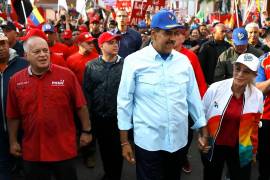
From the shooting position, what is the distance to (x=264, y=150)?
4441 mm

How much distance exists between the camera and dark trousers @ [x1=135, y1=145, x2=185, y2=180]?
3.29 metres

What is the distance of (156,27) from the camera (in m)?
3.24

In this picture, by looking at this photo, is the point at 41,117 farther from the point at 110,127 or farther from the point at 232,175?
the point at 232,175

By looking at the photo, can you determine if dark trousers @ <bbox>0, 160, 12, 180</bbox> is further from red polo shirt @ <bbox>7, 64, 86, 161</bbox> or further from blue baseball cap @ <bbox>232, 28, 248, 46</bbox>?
blue baseball cap @ <bbox>232, 28, 248, 46</bbox>

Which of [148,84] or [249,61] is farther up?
[249,61]

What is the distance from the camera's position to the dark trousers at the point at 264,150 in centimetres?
436

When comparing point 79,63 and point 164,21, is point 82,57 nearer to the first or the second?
point 79,63

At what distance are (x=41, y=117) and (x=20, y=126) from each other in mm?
438

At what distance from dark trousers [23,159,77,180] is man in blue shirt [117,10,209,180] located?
595 millimetres

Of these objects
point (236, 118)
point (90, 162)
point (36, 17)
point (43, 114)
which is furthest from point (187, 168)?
point (36, 17)

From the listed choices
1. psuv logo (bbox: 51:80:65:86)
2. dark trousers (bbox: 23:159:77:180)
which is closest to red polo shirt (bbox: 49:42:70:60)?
psuv logo (bbox: 51:80:65:86)

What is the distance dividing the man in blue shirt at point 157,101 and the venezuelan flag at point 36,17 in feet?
20.2

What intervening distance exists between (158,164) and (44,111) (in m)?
1.13

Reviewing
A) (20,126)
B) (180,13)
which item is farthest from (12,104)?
(180,13)
